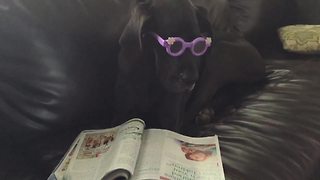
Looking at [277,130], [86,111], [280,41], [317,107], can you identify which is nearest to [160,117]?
[86,111]

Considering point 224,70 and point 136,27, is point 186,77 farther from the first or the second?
point 224,70

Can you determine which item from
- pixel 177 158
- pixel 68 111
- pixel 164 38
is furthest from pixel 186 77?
pixel 68 111

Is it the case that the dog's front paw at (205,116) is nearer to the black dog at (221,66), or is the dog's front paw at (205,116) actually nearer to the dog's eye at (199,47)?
the black dog at (221,66)

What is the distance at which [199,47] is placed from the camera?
126 centimetres

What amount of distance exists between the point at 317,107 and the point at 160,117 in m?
0.48

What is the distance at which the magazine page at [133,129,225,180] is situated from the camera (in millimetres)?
1079

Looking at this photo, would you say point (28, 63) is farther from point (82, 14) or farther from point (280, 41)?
point (280, 41)

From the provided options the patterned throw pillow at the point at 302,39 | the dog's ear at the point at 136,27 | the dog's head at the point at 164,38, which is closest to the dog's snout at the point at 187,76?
the dog's head at the point at 164,38

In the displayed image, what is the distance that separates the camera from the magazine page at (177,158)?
42.5 inches

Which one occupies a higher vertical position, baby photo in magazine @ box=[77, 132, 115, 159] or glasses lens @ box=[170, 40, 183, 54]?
glasses lens @ box=[170, 40, 183, 54]

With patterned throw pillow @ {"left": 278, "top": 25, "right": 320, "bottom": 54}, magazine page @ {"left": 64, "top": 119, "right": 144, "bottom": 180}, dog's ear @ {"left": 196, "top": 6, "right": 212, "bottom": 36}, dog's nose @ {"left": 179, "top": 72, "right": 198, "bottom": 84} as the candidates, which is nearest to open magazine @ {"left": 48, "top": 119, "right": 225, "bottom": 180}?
magazine page @ {"left": 64, "top": 119, "right": 144, "bottom": 180}

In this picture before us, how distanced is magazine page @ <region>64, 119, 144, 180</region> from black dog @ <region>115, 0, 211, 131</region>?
88 mm

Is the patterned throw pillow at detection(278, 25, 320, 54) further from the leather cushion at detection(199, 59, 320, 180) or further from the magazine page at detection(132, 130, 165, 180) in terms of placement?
the magazine page at detection(132, 130, 165, 180)

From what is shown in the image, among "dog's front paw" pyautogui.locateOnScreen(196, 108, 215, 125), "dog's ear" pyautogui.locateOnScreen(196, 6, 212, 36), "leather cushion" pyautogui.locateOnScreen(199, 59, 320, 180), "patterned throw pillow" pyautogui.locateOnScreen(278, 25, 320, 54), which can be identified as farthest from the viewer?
"patterned throw pillow" pyautogui.locateOnScreen(278, 25, 320, 54)
